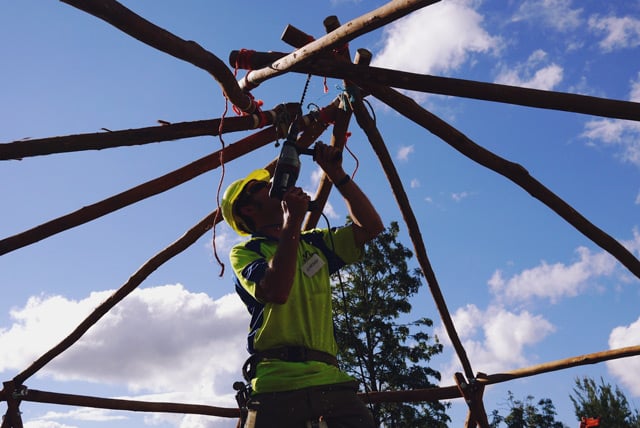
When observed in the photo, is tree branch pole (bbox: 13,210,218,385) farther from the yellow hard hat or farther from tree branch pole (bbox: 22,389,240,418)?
the yellow hard hat

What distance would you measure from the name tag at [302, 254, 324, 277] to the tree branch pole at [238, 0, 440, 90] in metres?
1.39

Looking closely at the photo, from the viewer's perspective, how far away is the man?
11.0 feet

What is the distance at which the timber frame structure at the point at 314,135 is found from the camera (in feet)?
12.4

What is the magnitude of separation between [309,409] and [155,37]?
88.4 inches

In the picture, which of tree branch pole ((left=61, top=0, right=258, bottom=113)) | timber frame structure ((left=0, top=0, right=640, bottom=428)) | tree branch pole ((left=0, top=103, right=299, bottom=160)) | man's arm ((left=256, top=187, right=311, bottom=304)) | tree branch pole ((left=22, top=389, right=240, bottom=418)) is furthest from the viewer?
tree branch pole ((left=22, top=389, right=240, bottom=418))

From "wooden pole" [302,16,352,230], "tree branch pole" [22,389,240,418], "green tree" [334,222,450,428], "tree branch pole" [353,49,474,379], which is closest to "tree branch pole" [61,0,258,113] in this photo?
"wooden pole" [302,16,352,230]

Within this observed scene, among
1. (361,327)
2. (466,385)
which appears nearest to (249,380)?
(466,385)

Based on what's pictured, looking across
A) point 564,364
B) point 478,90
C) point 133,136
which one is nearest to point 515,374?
point 564,364

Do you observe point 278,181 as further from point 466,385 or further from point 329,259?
point 466,385

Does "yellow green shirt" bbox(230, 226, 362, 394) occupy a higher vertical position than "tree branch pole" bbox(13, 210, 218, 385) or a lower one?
lower

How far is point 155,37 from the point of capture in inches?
134

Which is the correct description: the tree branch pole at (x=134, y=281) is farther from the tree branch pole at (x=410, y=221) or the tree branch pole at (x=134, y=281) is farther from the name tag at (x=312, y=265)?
the name tag at (x=312, y=265)

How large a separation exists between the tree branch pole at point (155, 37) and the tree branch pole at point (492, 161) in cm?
153

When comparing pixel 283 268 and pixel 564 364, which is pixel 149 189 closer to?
pixel 283 268
